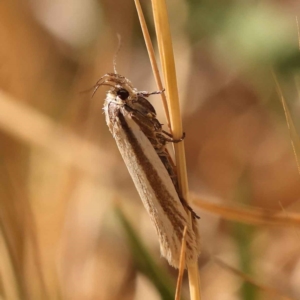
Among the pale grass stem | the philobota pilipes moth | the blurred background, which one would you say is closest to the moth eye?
the philobota pilipes moth

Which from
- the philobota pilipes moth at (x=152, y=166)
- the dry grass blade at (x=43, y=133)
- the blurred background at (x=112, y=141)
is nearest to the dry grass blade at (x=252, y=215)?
the philobota pilipes moth at (x=152, y=166)

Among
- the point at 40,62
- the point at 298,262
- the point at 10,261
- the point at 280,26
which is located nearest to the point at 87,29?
the point at 40,62

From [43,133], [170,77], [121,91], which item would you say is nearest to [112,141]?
[43,133]

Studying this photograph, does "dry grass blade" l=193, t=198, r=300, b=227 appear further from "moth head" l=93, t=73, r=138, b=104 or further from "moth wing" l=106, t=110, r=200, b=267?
"moth head" l=93, t=73, r=138, b=104

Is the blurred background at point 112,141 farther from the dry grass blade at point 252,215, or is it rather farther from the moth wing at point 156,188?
the moth wing at point 156,188

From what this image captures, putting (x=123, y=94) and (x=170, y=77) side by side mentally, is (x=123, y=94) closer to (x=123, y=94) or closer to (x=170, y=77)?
(x=123, y=94)

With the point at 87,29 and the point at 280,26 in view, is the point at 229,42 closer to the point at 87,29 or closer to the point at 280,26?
the point at 280,26
